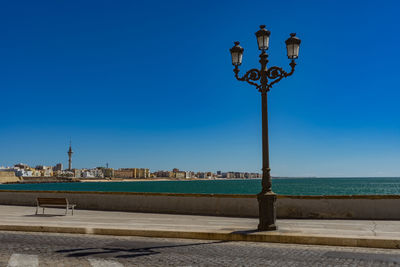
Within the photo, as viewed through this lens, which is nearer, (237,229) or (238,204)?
(237,229)

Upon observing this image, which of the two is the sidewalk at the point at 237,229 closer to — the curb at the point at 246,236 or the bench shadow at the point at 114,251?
the curb at the point at 246,236

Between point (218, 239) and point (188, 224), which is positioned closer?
point (218, 239)

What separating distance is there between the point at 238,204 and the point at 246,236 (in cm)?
505

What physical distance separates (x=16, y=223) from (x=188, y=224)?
6.00m

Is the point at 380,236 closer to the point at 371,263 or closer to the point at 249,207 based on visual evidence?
the point at 371,263

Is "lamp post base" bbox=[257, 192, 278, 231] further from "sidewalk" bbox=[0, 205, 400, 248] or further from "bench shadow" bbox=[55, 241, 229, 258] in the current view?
"bench shadow" bbox=[55, 241, 229, 258]

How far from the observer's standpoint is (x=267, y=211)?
34.7 feet

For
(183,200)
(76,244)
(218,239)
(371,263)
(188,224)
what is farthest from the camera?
(183,200)

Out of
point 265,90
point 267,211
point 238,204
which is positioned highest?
point 265,90

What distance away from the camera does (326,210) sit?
45.8 ft

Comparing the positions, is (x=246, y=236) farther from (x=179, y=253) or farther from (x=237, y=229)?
(x=179, y=253)

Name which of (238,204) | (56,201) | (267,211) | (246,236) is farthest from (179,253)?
(56,201)

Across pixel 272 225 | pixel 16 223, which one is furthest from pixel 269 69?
pixel 16 223

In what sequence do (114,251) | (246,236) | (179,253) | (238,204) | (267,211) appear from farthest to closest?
1. (238,204)
2. (267,211)
3. (246,236)
4. (114,251)
5. (179,253)
